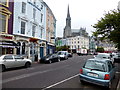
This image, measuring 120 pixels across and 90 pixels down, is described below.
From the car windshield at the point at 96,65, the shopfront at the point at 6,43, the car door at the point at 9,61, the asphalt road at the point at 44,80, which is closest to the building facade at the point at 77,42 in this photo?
the shopfront at the point at 6,43

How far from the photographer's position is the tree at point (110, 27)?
450 inches

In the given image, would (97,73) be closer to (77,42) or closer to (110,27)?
(110,27)

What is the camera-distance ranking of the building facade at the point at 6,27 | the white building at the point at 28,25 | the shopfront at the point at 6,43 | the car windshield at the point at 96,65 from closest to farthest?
the car windshield at the point at 96,65
the shopfront at the point at 6,43
the building facade at the point at 6,27
the white building at the point at 28,25

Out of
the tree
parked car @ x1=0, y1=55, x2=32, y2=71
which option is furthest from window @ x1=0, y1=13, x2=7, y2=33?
the tree

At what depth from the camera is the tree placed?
1143cm

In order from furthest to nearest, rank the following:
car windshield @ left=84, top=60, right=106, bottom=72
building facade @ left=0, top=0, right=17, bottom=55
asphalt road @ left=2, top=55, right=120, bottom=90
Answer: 1. building facade @ left=0, top=0, right=17, bottom=55
2. asphalt road @ left=2, top=55, right=120, bottom=90
3. car windshield @ left=84, top=60, right=106, bottom=72

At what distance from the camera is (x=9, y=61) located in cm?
1098

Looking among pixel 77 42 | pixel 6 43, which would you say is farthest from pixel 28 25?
pixel 77 42

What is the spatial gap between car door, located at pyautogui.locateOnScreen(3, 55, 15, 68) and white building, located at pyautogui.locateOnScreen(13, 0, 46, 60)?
243 inches

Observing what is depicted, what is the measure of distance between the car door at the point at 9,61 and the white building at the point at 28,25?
243 inches

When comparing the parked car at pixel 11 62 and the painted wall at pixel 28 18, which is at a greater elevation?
the painted wall at pixel 28 18

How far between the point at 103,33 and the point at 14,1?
543 inches

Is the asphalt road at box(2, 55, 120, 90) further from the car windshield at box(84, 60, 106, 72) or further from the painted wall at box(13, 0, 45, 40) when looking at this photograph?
the painted wall at box(13, 0, 45, 40)

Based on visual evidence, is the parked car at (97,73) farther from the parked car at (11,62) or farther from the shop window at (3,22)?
the shop window at (3,22)
